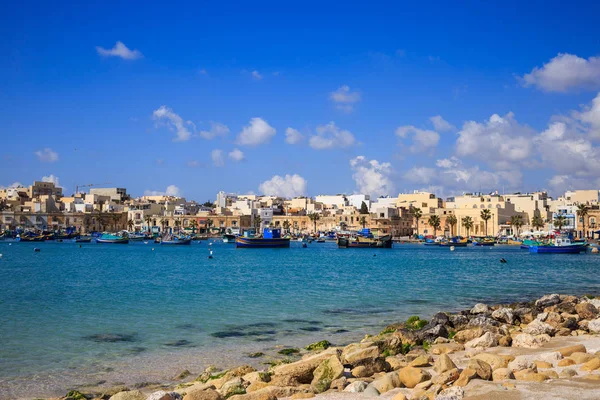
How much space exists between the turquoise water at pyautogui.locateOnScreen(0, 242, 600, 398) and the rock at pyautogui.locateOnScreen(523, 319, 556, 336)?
497cm

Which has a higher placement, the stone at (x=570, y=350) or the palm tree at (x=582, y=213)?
the palm tree at (x=582, y=213)

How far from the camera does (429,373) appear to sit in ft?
35.1

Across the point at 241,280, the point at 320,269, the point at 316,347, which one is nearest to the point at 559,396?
the point at 316,347

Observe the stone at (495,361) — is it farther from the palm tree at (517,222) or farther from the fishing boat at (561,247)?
the palm tree at (517,222)

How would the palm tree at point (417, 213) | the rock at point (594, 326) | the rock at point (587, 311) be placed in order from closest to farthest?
the rock at point (594, 326) → the rock at point (587, 311) → the palm tree at point (417, 213)

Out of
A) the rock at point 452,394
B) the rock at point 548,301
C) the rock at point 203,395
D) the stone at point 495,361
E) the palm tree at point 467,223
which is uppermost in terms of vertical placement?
the palm tree at point 467,223

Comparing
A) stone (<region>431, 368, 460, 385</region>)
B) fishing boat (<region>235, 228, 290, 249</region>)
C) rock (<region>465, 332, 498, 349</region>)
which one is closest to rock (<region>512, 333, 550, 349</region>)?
rock (<region>465, 332, 498, 349</region>)

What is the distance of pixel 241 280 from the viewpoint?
3819 centimetres

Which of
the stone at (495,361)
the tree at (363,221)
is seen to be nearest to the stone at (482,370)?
the stone at (495,361)

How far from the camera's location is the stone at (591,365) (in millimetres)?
10137

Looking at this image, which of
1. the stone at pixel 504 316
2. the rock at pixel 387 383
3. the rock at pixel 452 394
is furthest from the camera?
the stone at pixel 504 316

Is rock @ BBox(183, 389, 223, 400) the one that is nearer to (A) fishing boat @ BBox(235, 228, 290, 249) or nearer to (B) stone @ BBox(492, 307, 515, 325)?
(B) stone @ BBox(492, 307, 515, 325)

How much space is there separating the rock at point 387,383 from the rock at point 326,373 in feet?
2.57

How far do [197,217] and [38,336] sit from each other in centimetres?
13819
